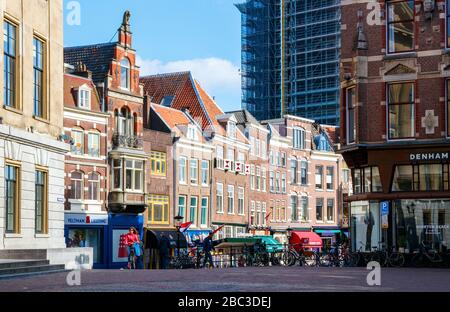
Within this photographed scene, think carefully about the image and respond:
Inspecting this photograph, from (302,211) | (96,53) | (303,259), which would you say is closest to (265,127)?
(302,211)

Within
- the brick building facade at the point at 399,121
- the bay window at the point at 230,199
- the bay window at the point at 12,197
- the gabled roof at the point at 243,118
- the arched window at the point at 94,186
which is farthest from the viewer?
the gabled roof at the point at 243,118

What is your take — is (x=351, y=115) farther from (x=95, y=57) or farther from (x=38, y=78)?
(x=95, y=57)

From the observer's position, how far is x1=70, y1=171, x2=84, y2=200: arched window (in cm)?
5637

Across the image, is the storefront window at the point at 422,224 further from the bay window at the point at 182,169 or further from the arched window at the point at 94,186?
the bay window at the point at 182,169

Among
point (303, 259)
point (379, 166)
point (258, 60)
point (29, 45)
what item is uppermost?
point (258, 60)

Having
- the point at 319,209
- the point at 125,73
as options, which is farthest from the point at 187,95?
the point at 319,209

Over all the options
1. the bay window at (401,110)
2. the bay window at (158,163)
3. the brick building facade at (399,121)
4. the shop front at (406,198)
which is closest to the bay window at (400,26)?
the brick building facade at (399,121)

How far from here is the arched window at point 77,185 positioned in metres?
56.4

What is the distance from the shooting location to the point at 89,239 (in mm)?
58125

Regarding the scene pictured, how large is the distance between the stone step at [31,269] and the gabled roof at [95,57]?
1347 inches

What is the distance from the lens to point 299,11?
4993 inches

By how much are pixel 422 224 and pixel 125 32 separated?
30.8m
